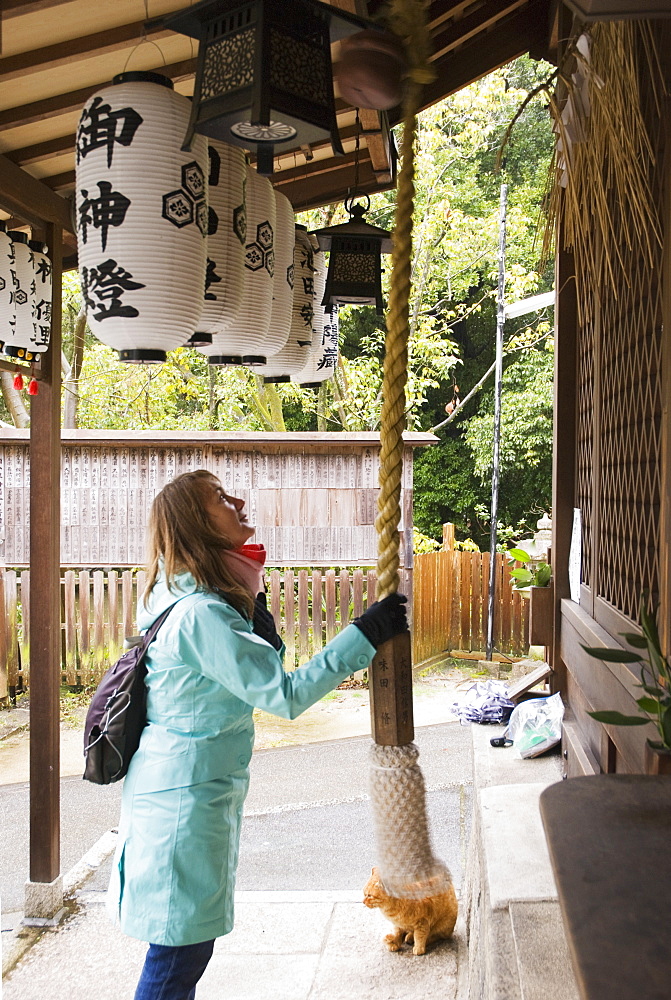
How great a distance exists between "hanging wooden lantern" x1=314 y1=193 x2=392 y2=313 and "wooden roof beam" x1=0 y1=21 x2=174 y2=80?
1013 millimetres

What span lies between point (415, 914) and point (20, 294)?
3004 mm

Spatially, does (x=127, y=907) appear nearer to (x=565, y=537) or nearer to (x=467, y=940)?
(x=467, y=940)

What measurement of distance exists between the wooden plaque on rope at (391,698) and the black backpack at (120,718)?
0.78 m

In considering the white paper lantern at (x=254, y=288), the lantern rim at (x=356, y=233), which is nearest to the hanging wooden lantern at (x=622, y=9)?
the white paper lantern at (x=254, y=288)

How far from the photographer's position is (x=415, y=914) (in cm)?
230

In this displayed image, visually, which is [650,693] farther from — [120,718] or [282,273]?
[282,273]

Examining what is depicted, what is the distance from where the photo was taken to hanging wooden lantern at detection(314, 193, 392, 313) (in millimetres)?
3480

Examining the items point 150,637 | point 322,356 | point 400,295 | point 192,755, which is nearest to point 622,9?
point 400,295

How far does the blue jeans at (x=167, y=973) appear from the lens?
221cm

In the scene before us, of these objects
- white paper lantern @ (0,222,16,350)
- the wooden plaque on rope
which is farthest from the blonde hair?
white paper lantern @ (0,222,16,350)

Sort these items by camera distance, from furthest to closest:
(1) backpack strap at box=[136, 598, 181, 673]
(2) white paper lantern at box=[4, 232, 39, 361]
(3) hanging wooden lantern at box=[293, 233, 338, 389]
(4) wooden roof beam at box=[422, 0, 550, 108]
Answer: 1. (4) wooden roof beam at box=[422, 0, 550, 108]
2. (2) white paper lantern at box=[4, 232, 39, 361]
3. (3) hanging wooden lantern at box=[293, 233, 338, 389]
4. (1) backpack strap at box=[136, 598, 181, 673]

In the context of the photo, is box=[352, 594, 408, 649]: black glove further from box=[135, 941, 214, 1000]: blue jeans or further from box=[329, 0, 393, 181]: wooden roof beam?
box=[329, 0, 393, 181]: wooden roof beam

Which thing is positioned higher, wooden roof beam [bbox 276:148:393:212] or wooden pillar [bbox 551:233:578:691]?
wooden roof beam [bbox 276:148:393:212]

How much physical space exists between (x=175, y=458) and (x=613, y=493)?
5.87 metres
